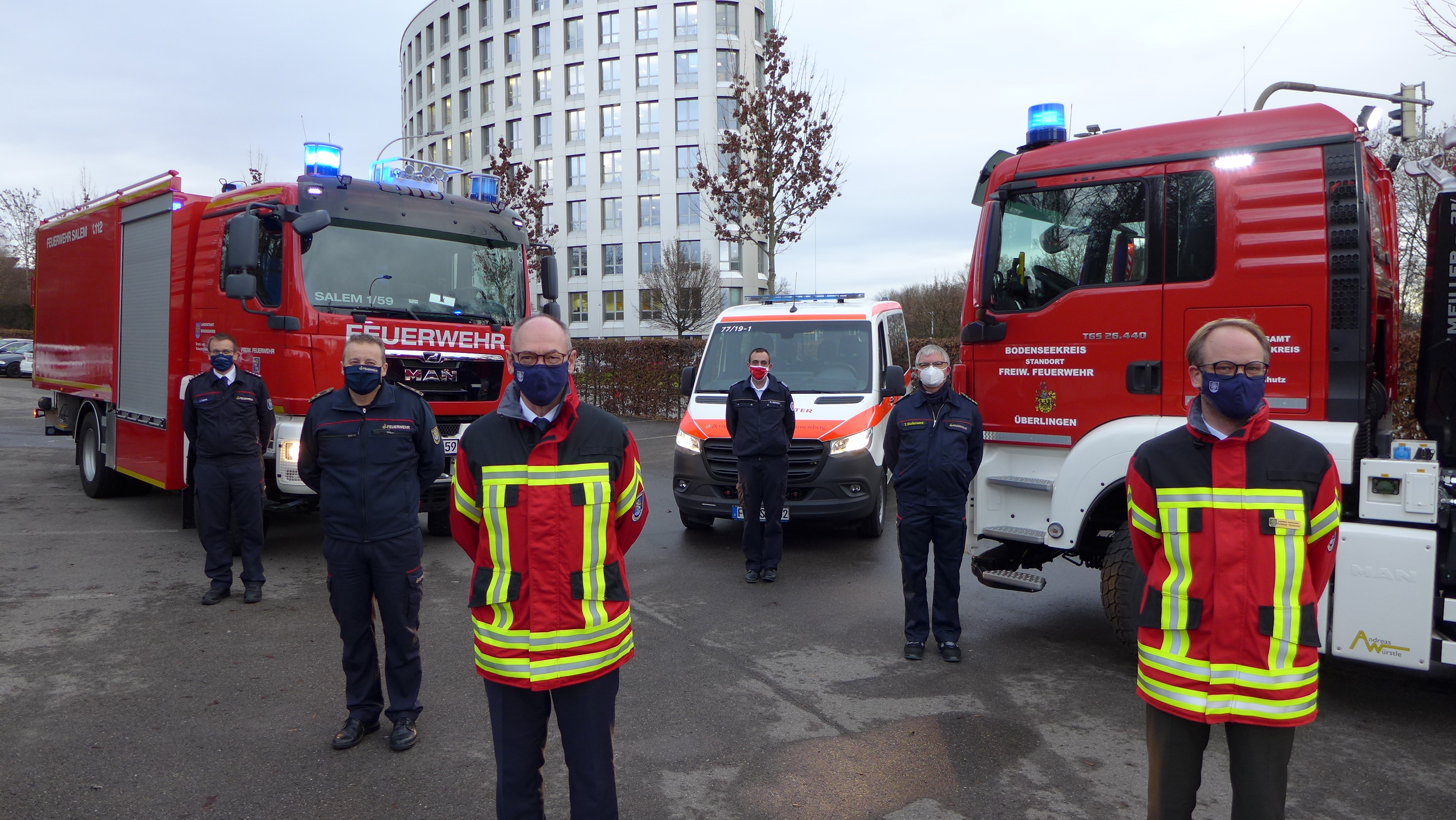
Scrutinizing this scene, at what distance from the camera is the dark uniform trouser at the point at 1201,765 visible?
7.96ft

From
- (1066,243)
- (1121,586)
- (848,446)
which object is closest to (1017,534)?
(1121,586)

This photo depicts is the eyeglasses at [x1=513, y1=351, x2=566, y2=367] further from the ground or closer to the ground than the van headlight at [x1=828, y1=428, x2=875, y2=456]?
further from the ground

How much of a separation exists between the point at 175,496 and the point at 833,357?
7.86 meters

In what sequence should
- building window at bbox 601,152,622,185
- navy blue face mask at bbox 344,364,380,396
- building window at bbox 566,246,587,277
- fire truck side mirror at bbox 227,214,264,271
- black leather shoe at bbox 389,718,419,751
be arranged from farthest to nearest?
building window at bbox 566,246,587,277, building window at bbox 601,152,622,185, fire truck side mirror at bbox 227,214,264,271, navy blue face mask at bbox 344,364,380,396, black leather shoe at bbox 389,718,419,751

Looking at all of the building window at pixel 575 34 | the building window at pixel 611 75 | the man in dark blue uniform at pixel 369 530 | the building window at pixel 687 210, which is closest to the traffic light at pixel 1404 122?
the man in dark blue uniform at pixel 369 530

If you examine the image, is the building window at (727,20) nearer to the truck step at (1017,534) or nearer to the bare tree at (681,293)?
the bare tree at (681,293)

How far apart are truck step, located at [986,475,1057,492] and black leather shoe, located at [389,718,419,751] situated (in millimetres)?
3379

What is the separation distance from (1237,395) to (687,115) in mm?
55593

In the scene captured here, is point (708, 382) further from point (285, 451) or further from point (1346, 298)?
point (1346, 298)

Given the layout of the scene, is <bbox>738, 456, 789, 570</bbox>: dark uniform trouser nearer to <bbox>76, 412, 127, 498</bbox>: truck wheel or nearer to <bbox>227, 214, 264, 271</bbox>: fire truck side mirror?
<bbox>227, 214, 264, 271</bbox>: fire truck side mirror

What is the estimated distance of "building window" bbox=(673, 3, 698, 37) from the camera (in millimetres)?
54906

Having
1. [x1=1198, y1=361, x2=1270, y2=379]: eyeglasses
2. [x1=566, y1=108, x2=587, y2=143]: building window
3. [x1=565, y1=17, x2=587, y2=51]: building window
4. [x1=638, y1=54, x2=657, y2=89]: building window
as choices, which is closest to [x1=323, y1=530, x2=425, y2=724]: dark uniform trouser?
[x1=1198, y1=361, x2=1270, y2=379]: eyeglasses

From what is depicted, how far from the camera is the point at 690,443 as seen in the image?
8.52m

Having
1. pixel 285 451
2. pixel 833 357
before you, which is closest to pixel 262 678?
pixel 285 451
